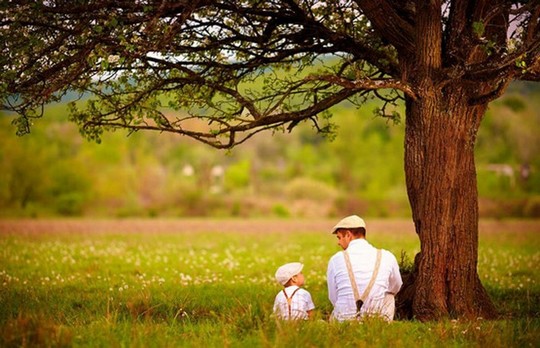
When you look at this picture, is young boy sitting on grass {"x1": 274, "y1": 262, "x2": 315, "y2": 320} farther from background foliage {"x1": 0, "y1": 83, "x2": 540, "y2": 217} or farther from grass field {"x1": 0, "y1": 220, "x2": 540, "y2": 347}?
background foliage {"x1": 0, "y1": 83, "x2": 540, "y2": 217}

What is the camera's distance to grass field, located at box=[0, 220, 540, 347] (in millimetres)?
7289

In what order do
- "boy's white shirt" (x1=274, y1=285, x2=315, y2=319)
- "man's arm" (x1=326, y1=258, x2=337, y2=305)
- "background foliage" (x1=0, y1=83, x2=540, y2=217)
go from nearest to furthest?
"boy's white shirt" (x1=274, y1=285, x2=315, y2=319)
"man's arm" (x1=326, y1=258, x2=337, y2=305)
"background foliage" (x1=0, y1=83, x2=540, y2=217)

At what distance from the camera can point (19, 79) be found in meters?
9.23

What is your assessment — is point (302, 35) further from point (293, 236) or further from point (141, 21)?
point (293, 236)

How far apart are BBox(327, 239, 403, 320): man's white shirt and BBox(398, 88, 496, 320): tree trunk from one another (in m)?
1.67

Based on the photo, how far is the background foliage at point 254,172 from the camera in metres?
58.4

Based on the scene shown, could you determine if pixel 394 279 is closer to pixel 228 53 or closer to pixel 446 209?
pixel 446 209

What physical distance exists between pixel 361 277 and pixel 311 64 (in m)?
4.60

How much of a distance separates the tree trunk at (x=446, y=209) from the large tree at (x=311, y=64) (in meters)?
0.01

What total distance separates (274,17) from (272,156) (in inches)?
5343

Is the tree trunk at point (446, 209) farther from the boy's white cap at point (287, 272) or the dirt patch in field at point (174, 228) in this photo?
the dirt patch in field at point (174, 228)

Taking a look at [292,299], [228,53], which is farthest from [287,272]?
[228,53]

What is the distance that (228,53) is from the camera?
11.4m

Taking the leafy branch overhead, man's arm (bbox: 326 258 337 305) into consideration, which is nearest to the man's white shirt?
man's arm (bbox: 326 258 337 305)
